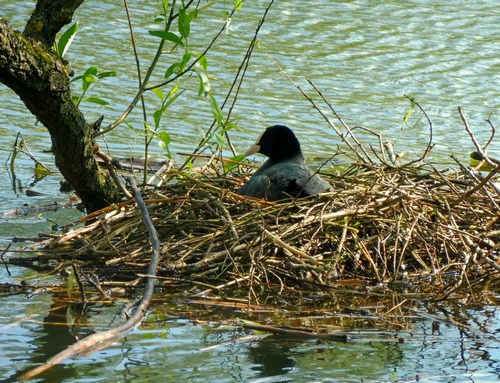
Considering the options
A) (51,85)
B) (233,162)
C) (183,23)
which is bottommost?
(233,162)

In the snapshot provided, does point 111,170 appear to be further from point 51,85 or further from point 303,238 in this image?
point 303,238

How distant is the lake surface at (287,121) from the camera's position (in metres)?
4.19

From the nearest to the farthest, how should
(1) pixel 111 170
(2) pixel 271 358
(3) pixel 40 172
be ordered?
(2) pixel 271 358 → (1) pixel 111 170 → (3) pixel 40 172

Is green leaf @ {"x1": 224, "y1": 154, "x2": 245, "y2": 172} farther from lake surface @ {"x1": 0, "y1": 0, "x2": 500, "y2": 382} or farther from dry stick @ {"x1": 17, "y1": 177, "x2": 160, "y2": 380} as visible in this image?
dry stick @ {"x1": 17, "y1": 177, "x2": 160, "y2": 380}

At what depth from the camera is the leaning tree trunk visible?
5.28 m

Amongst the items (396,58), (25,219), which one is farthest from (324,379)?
(396,58)

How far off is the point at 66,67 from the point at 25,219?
4.65ft

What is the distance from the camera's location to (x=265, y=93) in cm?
1041

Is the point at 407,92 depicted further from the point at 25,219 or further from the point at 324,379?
the point at 324,379

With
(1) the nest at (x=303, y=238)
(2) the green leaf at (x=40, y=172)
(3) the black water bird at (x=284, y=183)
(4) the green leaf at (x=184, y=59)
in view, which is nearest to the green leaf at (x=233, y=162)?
(3) the black water bird at (x=284, y=183)

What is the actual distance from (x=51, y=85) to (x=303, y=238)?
1.51 meters

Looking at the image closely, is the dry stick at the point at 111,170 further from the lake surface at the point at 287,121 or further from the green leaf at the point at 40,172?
the green leaf at the point at 40,172

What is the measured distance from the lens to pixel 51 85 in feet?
18.0

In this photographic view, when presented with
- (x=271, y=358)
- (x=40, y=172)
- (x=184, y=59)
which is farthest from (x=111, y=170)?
(x=271, y=358)
